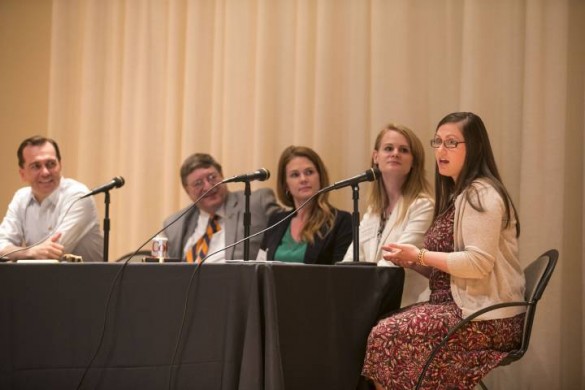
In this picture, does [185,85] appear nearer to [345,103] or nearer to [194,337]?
[345,103]

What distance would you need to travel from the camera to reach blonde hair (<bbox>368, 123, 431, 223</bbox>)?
3.63 metres

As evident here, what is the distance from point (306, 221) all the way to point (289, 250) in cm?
19

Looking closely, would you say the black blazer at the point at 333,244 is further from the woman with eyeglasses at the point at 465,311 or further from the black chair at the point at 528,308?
the black chair at the point at 528,308

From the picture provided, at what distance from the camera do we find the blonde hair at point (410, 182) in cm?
363

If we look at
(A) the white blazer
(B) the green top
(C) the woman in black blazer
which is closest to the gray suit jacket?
(C) the woman in black blazer

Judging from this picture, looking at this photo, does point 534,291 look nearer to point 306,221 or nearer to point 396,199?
point 396,199

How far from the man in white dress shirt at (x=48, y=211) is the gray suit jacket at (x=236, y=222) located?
46cm

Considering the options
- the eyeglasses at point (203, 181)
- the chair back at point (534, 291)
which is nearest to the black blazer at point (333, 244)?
the eyeglasses at point (203, 181)

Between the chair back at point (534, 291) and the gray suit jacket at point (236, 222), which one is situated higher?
the gray suit jacket at point (236, 222)

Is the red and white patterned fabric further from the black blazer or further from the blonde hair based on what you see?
the black blazer

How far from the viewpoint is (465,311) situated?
279 centimetres

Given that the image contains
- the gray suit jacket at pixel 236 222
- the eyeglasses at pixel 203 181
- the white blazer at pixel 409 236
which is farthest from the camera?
the eyeglasses at pixel 203 181

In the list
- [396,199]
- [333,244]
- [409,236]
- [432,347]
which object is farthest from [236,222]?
[432,347]

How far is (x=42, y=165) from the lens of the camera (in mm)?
4426
